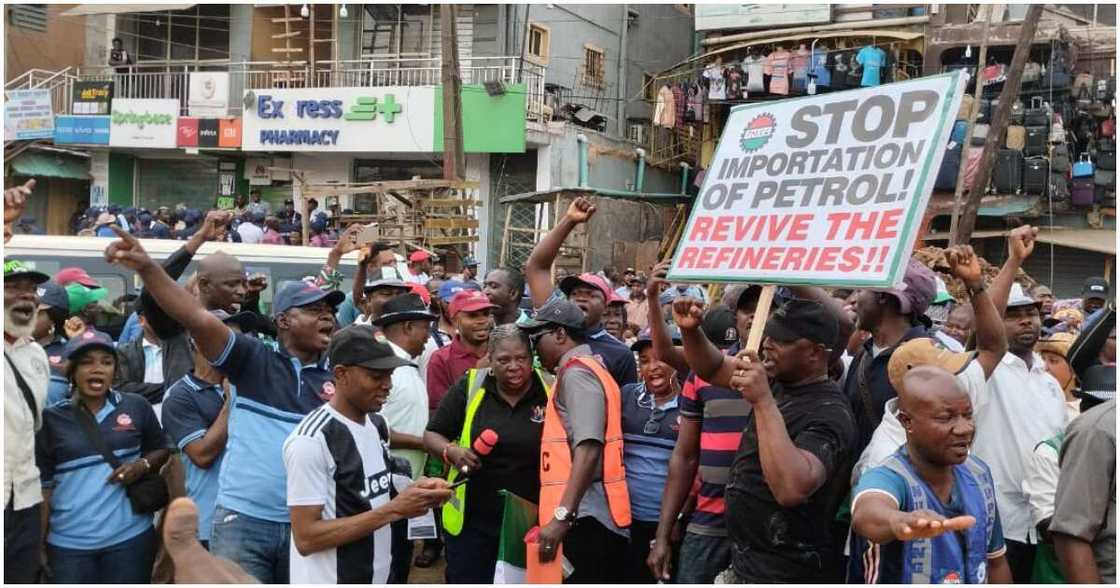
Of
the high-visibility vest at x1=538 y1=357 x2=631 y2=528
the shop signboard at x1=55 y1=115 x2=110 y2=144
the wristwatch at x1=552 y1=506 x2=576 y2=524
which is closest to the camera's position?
the wristwatch at x1=552 y1=506 x2=576 y2=524

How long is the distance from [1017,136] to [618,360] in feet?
57.7

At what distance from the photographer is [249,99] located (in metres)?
22.6

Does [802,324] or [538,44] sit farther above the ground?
[538,44]

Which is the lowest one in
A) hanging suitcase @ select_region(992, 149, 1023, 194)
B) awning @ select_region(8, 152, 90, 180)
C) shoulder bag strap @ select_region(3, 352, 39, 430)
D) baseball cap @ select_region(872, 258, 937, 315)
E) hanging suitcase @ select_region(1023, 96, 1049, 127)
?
shoulder bag strap @ select_region(3, 352, 39, 430)

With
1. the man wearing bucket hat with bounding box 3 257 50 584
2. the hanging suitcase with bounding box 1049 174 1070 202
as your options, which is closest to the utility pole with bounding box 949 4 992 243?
the hanging suitcase with bounding box 1049 174 1070 202

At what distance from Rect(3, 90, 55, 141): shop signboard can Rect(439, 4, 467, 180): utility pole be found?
11.3 m

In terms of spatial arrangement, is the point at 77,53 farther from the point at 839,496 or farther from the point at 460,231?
the point at 839,496

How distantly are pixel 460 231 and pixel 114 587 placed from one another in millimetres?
11841

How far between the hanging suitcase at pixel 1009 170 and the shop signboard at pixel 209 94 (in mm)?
15302

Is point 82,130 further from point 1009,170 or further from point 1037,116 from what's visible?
point 1037,116

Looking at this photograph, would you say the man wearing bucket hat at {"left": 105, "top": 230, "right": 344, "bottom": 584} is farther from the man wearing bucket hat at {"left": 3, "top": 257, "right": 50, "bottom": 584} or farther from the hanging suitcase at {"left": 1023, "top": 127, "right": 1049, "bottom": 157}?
the hanging suitcase at {"left": 1023, "top": 127, "right": 1049, "bottom": 157}

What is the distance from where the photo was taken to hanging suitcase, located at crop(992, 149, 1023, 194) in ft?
68.0

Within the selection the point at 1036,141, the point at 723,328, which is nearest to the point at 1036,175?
the point at 1036,141

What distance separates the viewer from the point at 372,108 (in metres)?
21.8
